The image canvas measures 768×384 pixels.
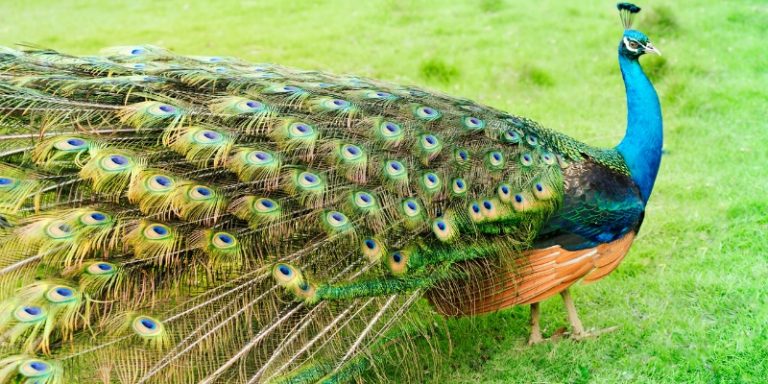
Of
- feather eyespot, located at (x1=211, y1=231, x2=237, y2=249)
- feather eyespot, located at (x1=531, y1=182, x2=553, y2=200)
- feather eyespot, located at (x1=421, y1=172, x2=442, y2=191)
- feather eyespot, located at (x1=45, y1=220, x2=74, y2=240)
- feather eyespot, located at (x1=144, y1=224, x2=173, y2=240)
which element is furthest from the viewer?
feather eyespot, located at (x1=531, y1=182, x2=553, y2=200)

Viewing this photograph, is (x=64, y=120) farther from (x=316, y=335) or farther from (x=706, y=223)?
(x=706, y=223)

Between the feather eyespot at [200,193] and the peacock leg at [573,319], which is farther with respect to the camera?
the peacock leg at [573,319]

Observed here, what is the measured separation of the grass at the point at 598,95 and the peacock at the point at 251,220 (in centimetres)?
75

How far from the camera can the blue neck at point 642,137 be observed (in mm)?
3998

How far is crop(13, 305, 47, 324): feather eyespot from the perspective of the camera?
2.53m

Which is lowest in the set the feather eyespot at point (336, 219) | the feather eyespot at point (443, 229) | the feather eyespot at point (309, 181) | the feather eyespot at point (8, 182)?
the feather eyespot at point (443, 229)

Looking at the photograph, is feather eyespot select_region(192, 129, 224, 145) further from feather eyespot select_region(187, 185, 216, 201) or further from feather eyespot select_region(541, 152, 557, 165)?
feather eyespot select_region(541, 152, 557, 165)

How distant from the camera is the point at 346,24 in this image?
9914mm

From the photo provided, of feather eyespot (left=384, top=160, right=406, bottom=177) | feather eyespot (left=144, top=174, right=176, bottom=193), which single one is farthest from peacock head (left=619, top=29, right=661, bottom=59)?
feather eyespot (left=144, top=174, right=176, bottom=193)

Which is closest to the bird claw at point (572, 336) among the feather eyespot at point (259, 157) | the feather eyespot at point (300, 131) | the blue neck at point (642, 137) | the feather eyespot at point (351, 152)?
the blue neck at point (642, 137)

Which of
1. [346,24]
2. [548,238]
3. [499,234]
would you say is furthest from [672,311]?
[346,24]

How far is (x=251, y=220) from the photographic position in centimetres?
293

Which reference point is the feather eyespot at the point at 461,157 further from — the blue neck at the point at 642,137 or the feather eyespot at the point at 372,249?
the blue neck at the point at 642,137

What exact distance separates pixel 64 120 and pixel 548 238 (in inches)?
87.1
